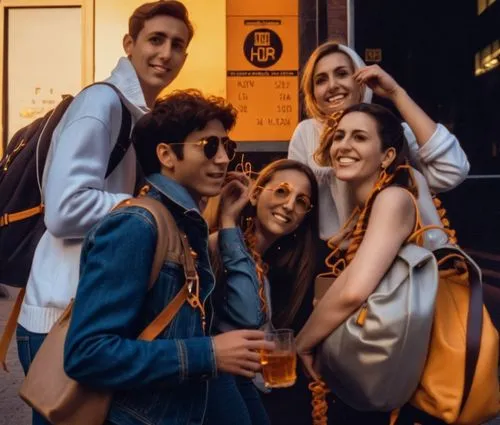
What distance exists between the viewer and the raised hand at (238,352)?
216 centimetres

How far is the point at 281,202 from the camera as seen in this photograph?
10.1 ft

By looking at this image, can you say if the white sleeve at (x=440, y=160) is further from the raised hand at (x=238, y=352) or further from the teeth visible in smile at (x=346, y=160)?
Result: the raised hand at (x=238, y=352)

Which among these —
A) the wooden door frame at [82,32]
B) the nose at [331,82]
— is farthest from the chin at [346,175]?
the wooden door frame at [82,32]

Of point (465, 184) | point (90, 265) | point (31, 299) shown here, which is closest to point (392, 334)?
point (90, 265)

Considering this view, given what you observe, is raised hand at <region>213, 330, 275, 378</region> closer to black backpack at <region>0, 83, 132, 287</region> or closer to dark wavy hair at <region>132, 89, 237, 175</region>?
dark wavy hair at <region>132, 89, 237, 175</region>

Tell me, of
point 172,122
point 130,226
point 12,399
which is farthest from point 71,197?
point 12,399

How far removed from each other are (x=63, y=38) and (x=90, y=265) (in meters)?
6.11

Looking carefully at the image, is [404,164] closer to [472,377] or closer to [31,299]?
[472,377]

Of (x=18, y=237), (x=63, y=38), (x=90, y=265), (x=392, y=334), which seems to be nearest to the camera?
(x=90, y=265)

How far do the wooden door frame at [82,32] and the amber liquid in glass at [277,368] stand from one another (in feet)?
18.4

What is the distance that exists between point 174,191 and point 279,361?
64 centimetres

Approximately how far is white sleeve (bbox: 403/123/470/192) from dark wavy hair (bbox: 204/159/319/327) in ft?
1.43

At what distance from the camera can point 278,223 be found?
305 centimetres

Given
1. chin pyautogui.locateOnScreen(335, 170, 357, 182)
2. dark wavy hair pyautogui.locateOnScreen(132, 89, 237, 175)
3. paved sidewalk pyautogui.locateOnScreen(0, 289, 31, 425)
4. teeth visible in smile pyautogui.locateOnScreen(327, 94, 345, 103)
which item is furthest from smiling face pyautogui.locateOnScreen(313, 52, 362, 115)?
paved sidewalk pyautogui.locateOnScreen(0, 289, 31, 425)
